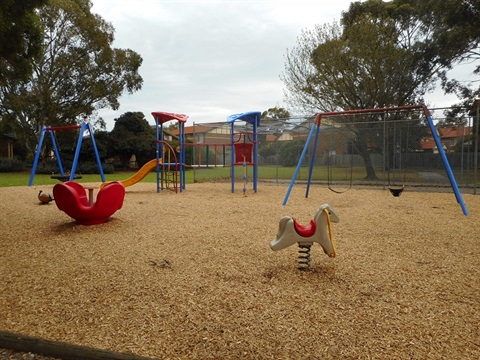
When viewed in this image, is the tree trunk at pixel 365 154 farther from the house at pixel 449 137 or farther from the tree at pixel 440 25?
the tree at pixel 440 25

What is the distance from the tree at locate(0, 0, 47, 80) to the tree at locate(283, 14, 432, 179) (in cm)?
1324

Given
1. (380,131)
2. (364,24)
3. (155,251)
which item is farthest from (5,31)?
(364,24)

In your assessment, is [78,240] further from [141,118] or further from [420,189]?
[141,118]

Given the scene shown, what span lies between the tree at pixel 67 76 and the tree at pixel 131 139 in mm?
2887

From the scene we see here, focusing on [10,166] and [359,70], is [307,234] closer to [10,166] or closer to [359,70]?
[359,70]

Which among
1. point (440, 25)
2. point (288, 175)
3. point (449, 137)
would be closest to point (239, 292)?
point (449, 137)

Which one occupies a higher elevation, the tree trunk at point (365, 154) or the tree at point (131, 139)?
the tree at point (131, 139)

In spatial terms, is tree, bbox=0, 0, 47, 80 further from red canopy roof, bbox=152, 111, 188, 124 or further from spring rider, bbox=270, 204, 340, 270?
red canopy roof, bbox=152, 111, 188, 124

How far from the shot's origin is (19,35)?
16.8 feet

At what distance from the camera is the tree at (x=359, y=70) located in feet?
54.6

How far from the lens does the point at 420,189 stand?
38.9ft

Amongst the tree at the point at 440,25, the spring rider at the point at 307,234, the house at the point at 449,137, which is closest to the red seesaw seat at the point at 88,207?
the spring rider at the point at 307,234

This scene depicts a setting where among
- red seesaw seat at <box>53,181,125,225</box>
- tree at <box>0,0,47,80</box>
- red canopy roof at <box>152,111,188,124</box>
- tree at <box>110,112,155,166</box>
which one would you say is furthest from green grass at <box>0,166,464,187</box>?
tree at <box>110,112,155,166</box>

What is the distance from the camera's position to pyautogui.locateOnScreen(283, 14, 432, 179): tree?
16641 millimetres
